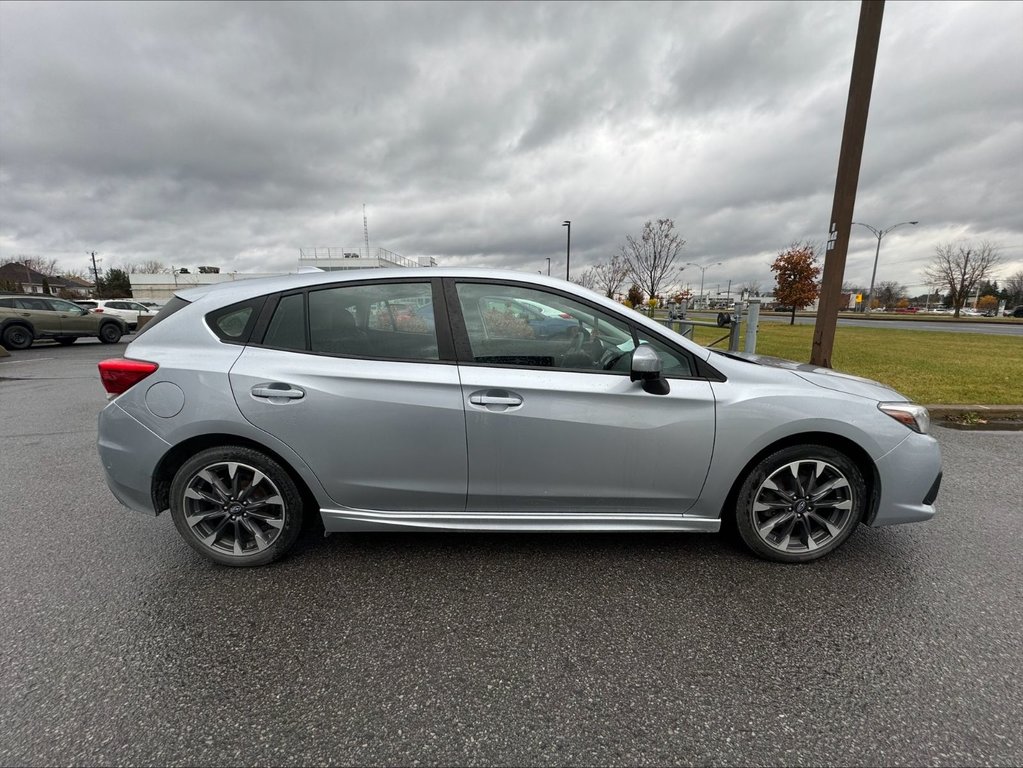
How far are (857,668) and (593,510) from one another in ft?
4.20

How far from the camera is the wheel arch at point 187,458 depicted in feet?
8.43

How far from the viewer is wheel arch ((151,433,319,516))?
2.57 meters

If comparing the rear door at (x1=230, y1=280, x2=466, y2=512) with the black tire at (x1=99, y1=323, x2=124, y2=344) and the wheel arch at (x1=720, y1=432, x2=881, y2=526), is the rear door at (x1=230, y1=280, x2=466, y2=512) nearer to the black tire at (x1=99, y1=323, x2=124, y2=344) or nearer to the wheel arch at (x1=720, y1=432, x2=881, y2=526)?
the wheel arch at (x1=720, y1=432, x2=881, y2=526)

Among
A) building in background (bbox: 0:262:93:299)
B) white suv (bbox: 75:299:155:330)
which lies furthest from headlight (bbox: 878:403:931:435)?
building in background (bbox: 0:262:93:299)

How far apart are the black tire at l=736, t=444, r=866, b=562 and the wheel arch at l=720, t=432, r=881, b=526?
28 mm

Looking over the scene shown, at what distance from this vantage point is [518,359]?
258cm

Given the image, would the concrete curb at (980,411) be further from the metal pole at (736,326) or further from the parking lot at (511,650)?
the parking lot at (511,650)

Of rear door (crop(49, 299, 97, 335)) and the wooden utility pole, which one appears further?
rear door (crop(49, 299, 97, 335))

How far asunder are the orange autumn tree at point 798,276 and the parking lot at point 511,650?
1321 inches

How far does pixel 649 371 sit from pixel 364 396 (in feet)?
4.75

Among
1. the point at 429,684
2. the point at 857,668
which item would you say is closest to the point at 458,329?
the point at 429,684

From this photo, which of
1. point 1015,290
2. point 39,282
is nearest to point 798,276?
point 1015,290

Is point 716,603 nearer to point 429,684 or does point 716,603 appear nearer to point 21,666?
point 429,684

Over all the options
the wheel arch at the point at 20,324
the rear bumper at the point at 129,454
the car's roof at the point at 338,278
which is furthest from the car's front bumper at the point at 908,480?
the wheel arch at the point at 20,324
